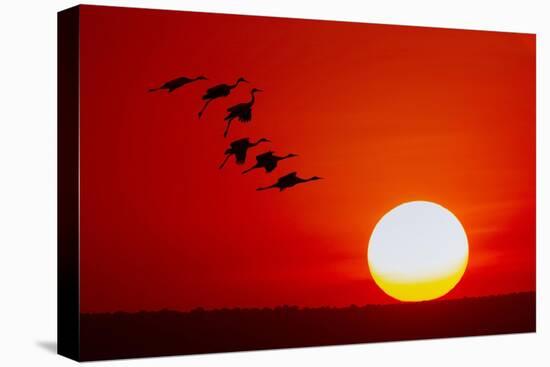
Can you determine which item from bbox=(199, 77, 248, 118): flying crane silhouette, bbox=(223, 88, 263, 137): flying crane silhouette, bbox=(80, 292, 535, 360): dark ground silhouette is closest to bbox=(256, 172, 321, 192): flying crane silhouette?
bbox=(223, 88, 263, 137): flying crane silhouette

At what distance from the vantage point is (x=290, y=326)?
335 inches

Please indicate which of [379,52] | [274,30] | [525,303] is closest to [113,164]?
[274,30]

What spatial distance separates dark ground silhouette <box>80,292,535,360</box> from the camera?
803 centimetres

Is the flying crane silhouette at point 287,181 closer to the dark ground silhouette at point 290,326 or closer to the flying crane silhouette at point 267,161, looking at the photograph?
the flying crane silhouette at point 267,161

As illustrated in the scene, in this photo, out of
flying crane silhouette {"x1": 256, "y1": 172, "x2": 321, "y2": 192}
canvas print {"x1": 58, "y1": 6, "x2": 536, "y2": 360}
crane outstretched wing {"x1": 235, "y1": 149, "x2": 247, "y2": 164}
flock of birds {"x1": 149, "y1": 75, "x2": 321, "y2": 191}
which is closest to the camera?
canvas print {"x1": 58, "y1": 6, "x2": 536, "y2": 360}

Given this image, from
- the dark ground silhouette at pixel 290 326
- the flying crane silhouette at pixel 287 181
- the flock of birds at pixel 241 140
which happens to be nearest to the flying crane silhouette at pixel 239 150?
the flock of birds at pixel 241 140

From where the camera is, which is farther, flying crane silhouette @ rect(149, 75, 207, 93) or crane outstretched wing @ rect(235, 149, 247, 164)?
crane outstretched wing @ rect(235, 149, 247, 164)

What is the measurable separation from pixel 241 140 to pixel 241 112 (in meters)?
0.18

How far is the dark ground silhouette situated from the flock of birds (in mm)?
861

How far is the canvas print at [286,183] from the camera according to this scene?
797cm

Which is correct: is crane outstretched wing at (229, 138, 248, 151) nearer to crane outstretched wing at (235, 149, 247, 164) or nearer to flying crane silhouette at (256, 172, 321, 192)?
crane outstretched wing at (235, 149, 247, 164)

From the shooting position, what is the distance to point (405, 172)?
8.77m

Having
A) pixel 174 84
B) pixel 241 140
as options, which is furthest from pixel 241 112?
pixel 174 84

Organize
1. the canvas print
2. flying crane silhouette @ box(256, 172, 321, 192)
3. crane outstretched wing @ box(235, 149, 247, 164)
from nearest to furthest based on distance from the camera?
the canvas print → crane outstretched wing @ box(235, 149, 247, 164) → flying crane silhouette @ box(256, 172, 321, 192)
